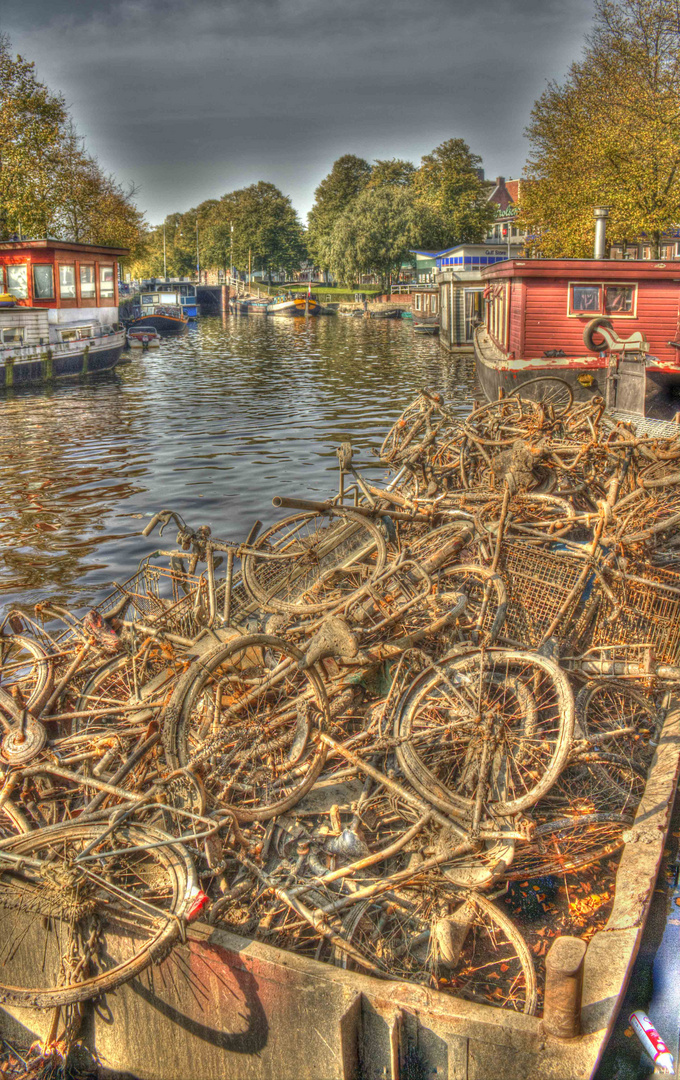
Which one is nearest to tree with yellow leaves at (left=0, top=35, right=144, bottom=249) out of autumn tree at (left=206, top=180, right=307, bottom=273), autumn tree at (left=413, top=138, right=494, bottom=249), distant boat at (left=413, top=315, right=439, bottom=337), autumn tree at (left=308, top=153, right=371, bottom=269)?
distant boat at (left=413, top=315, right=439, bottom=337)

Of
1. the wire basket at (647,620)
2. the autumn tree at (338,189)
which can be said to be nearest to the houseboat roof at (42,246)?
the wire basket at (647,620)

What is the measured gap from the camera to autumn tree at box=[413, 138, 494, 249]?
82125 millimetres

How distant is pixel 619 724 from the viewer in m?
5.22

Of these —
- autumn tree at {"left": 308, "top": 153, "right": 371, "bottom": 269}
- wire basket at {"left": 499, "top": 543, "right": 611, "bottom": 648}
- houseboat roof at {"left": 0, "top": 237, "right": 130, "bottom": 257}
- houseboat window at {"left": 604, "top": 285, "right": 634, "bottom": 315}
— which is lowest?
wire basket at {"left": 499, "top": 543, "right": 611, "bottom": 648}

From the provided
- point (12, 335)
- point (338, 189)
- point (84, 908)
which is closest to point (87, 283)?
point (12, 335)

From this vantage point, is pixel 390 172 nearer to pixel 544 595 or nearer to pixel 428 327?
pixel 428 327

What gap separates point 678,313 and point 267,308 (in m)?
65.2

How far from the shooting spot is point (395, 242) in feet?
263

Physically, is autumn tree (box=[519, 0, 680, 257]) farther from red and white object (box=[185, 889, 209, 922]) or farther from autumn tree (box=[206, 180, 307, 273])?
autumn tree (box=[206, 180, 307, 273])

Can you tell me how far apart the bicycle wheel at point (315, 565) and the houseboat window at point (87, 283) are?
34225 mm

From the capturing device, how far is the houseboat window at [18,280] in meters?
35.0

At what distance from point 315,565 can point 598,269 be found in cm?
1822

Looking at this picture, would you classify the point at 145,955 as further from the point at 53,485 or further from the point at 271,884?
the point at 53,485

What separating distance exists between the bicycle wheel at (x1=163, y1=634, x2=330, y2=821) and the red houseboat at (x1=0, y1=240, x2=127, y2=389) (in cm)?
2802
